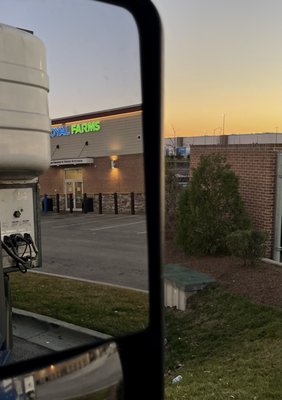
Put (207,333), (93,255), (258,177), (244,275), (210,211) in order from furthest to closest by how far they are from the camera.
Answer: (93,255) → (258,177) → (210,211) → (244,275) → (207,333)

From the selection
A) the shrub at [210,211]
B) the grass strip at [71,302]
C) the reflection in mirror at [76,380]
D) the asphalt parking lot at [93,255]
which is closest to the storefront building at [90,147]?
the reflection in mirror at [76,380]

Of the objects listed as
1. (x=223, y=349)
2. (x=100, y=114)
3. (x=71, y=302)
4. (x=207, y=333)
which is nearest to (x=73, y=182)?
(x=100, y=114)

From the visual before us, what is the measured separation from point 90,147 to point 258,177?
340 inches

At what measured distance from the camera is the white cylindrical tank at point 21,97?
1953 millimetres

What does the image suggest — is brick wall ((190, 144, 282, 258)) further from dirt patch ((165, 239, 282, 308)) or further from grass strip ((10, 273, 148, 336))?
grass strip ((10, 273, 148, 336))

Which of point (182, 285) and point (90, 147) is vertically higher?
point (90, 147)

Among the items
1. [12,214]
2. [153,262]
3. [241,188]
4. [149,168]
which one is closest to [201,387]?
[12,214]

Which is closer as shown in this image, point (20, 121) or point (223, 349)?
point (20, 121)

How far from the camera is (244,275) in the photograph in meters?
8.13

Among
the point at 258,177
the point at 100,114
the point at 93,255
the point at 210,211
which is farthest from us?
the point at 93,255

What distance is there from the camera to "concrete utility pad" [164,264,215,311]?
756cm

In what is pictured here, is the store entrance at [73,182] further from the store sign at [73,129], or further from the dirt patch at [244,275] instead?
the dirt patch at [244,275]

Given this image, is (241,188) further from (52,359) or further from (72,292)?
(52,359)

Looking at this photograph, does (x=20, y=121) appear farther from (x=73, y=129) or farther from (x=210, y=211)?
(x=210, y=211)
